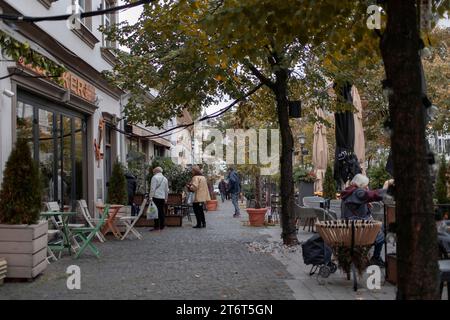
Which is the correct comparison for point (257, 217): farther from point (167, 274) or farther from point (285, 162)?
point (167, 274)

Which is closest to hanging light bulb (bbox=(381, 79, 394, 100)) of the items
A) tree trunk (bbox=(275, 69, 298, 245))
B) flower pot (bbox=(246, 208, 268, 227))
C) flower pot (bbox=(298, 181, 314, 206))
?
tree trunk (bbox=(275, 69, 298, 245))

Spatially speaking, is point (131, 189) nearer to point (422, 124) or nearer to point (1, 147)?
point (1, 147)

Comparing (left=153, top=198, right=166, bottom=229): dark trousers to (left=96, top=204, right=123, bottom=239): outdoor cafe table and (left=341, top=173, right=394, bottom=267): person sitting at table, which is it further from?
(left=341, top=173, right=394, bottom=267): person sitting at table

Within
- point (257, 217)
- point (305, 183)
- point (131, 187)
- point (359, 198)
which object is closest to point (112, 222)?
point (131, 187)

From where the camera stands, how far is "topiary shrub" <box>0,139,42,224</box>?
772cm

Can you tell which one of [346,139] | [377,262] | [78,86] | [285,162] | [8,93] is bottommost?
[377,262]

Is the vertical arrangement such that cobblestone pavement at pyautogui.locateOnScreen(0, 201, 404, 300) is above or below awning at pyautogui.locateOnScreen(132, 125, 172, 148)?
below

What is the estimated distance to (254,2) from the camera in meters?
5.54

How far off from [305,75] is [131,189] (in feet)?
23.2

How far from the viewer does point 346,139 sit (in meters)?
11.9

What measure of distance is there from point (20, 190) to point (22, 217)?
1.17 feet

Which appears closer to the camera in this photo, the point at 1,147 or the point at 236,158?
the point at 1,147

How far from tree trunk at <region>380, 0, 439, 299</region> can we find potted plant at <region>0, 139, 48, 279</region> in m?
5.21
